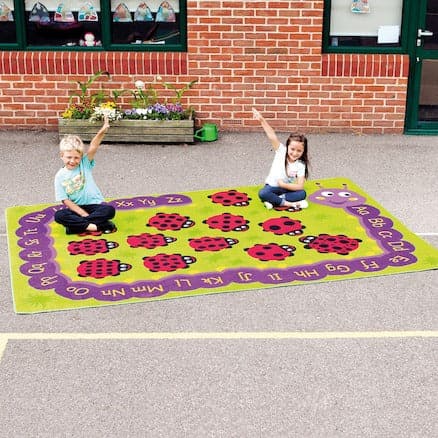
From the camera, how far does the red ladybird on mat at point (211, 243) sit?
7.03 m

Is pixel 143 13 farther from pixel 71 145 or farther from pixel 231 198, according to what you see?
pixel 71 145

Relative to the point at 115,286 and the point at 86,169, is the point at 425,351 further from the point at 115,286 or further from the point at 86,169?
the point at 86,169

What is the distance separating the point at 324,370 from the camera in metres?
5.04

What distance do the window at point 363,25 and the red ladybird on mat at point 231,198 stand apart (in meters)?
3.29

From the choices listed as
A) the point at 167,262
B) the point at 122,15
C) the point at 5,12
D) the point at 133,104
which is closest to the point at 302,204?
the point at 167,262

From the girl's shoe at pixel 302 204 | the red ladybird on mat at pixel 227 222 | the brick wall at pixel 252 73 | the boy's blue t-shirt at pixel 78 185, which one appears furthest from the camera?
the brick wall at pixel 252 73

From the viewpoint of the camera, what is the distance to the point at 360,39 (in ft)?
35.4

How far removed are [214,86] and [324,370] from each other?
256 inches

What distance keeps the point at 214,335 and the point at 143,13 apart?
6.46m

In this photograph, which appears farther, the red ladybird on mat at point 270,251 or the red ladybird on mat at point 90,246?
the red ladybird on mat at point 90,246

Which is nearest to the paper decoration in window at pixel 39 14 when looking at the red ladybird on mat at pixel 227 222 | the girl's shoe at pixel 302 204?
the red ladybird on mat at pixel 227 222

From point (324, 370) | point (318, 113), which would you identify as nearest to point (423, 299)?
point (324, 370)

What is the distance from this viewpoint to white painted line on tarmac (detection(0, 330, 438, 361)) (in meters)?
5.48

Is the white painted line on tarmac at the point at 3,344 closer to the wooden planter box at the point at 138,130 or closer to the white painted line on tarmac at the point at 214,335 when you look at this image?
the white painted line on tarmac at the point at 214,335
